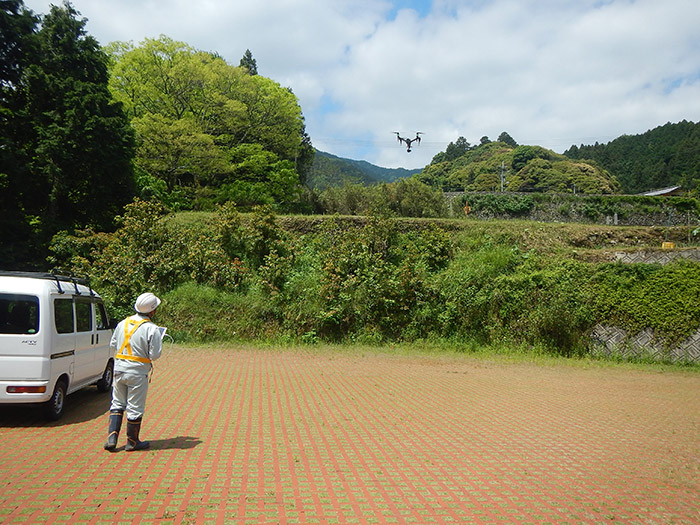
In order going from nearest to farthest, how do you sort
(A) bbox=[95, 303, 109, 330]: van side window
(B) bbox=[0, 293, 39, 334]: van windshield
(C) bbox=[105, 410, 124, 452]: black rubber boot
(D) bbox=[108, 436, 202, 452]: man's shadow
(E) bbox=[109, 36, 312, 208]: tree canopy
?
1. (C) bbox=[105, 410, 124, 452]: black rubber boot
2. (D) bbox=[108, 436, 202, 452]: man's shadow
3. (B) bbox=[0, 293, 39, 334]: van windshield
4. (A) bbox=[95, 303, 109, 330]: van side window
5. (E) bbox=[109, 36, 312, 208]: tree canopy

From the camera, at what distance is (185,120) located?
29.0 m

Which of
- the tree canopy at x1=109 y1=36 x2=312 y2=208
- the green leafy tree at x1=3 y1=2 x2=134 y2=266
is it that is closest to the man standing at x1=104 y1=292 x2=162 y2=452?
the green leafy tree at x1=3 y1=2 x2=134 y2=266

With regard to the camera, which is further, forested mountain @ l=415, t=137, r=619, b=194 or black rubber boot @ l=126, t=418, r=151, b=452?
forested mountain @ l=415, t=137, r=619, b=194

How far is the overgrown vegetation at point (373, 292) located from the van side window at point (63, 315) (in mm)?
8884

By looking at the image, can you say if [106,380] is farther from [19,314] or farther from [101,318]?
[19,314]

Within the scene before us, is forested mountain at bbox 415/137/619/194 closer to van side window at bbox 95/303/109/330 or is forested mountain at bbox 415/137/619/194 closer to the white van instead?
van side window at bbox 95/303/109/330

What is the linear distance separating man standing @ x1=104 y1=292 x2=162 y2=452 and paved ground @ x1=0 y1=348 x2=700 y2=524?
11.2 inches

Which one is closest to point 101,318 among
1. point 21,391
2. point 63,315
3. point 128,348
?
point 63,315

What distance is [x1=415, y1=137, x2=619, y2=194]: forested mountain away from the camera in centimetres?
7031

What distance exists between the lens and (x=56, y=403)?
6.91 m

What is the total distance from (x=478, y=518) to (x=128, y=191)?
76.2 ft

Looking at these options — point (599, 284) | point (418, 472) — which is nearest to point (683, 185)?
point (599, 284)

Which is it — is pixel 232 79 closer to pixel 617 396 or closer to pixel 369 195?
pixel 369 195

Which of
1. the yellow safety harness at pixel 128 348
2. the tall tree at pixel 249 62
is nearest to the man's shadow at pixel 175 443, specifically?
the yellow safety harness at pixel 128 348
